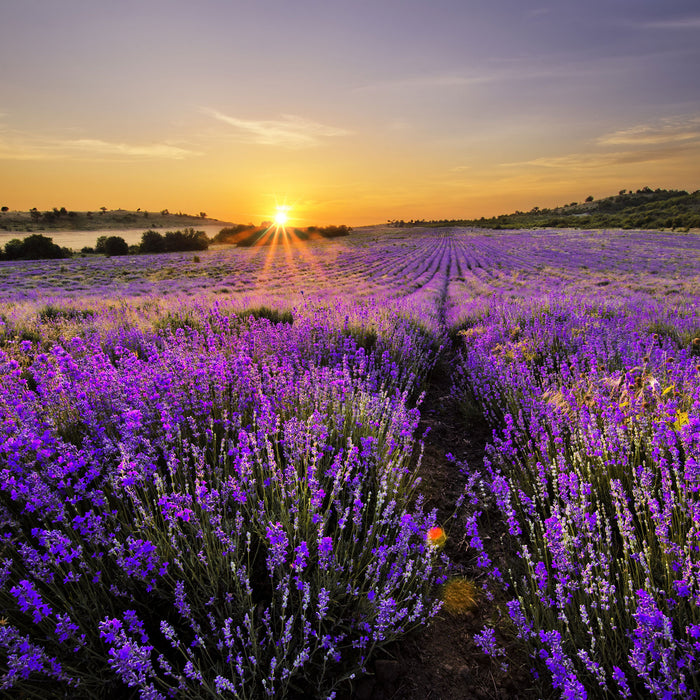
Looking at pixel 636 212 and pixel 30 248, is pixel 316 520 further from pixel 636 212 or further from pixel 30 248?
pixel 636 212

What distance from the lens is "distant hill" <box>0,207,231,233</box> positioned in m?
54.1

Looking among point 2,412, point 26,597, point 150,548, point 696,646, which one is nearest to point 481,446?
point 696,646

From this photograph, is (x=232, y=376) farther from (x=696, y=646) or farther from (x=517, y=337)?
(x=517, y=337)

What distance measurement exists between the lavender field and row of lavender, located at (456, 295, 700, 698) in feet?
0.07

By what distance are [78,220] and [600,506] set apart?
75.2 metres

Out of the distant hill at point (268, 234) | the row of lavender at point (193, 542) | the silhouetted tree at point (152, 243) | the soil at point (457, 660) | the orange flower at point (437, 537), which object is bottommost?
the soil at point (457, 660)

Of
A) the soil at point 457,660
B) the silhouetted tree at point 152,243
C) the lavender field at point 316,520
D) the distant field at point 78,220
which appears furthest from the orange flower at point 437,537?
the distant field at point 78,220

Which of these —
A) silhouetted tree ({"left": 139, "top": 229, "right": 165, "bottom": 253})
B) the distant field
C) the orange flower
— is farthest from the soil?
the distant field

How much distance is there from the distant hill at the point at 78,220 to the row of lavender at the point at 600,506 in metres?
65.0

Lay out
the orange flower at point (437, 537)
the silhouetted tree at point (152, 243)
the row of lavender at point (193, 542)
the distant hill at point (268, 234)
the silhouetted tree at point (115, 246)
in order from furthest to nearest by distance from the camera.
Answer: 1. the distant hill at point (268, 234)
2. the silhouetted tree at point (152, 243)
3. the silhouetted tree at point (115, 246)
4. the orange flower at point (437, 537)
5. the row of lavender at point (193, 542)

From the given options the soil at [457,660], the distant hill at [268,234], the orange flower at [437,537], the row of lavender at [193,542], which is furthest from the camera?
the distant hill at [268,234]

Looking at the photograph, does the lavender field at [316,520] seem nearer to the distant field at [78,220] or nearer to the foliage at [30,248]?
the foliage at [30,248]

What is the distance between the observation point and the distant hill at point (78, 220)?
54062 millimetres

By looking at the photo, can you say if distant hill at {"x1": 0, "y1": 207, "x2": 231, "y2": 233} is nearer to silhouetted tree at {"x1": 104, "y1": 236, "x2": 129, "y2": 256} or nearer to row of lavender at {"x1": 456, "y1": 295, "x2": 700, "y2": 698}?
silhouetted tree at {"x1": 104, "y1": 236, "x2": 129, "y2": 256}
